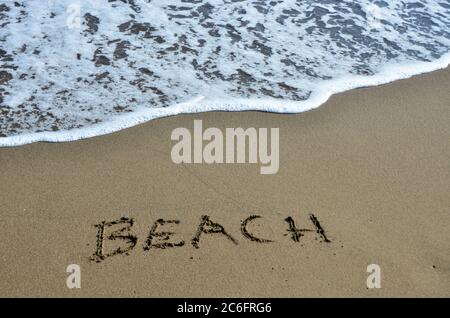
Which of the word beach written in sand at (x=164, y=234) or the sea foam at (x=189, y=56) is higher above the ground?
the word beach written in sand at (x=164, y=234)

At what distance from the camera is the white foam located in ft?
13.5

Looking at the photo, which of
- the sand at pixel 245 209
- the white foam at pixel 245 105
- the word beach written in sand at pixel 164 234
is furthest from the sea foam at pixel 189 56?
the word beach written in sand at pixel 164 234

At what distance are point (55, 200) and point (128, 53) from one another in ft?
7.59

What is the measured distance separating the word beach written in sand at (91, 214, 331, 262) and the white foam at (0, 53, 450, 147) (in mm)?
1133

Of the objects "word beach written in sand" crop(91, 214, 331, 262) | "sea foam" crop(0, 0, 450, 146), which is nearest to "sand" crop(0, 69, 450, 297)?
"word beach written in sand" crop(91, 214, 331, 262)

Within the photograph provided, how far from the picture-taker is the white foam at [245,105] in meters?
4.11

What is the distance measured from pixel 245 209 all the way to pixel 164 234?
0.59m

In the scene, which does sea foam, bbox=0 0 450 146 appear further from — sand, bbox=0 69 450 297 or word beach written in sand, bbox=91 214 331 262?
word beach written in sand, bbox=91 214 331 262

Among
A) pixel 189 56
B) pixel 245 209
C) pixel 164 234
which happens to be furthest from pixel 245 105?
pixel 164 234

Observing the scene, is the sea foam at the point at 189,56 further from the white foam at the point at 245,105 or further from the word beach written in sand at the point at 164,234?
the word beach written in sand at the point at 164,234

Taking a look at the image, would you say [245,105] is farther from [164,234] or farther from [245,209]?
[164,234]

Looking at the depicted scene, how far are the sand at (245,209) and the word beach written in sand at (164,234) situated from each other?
0.07 ft

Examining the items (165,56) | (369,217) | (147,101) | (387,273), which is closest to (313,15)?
(165,56)

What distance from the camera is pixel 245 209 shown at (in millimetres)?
3479
